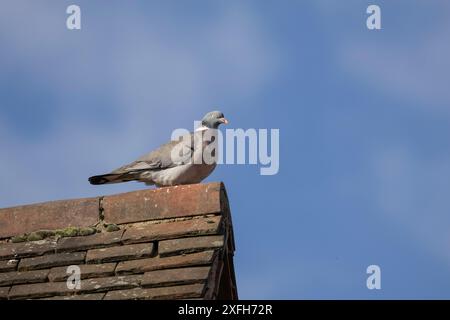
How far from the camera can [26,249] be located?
7602 mm

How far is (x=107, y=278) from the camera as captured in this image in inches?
281

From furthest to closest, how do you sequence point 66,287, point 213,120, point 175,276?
point 213,120
point 66,287
point 175,276

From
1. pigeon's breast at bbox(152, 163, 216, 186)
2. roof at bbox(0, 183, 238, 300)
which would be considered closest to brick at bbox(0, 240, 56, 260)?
roof at bbox(0, 183, 238, 300)

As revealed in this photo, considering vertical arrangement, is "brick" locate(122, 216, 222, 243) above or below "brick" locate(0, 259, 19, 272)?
above

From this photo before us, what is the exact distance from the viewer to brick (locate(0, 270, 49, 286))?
24.0 ft

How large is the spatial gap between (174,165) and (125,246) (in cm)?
310

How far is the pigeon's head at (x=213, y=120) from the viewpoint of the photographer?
38.7 ft

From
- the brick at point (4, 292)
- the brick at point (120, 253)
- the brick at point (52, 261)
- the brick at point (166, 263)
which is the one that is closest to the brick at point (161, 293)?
the brick at point (166, 263)

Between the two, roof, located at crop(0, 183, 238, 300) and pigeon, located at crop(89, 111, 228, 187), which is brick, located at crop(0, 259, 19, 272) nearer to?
roof, located at crop(0, 183, 238, 300)

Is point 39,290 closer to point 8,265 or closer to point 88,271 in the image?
point 88,271

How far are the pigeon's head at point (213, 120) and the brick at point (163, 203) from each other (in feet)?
13.4

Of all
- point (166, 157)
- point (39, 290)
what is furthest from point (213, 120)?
point (39, 290)

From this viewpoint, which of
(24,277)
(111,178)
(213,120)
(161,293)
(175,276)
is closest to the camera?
(161,293)
